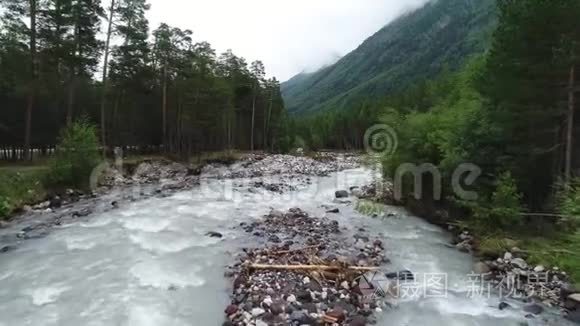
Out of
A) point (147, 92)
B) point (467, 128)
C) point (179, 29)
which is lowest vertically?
point (467, 128)

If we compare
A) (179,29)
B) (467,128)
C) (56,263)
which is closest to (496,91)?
(467,128)

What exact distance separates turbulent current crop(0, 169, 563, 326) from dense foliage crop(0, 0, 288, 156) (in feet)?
45.1

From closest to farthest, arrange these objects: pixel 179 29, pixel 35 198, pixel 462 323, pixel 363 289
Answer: pixel 462 323, pixel 363 289, pixel 35 198, pixel 179 29

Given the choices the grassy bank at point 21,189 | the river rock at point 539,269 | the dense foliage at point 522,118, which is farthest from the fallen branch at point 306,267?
the grassy bank at point 21,189

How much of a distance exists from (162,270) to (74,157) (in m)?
13.4

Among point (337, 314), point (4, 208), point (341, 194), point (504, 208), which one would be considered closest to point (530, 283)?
point (504, 208)

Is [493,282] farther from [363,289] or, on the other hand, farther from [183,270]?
[183,270]

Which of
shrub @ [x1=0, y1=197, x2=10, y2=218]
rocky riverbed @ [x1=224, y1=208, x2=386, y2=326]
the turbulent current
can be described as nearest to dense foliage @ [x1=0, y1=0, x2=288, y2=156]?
shrub @ [x1=0, y1=197, x2=10, y2=218]

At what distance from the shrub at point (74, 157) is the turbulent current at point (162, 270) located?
4.87m

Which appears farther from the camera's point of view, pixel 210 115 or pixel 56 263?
pixel 210 115

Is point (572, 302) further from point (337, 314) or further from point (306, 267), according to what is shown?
point (306, 267)

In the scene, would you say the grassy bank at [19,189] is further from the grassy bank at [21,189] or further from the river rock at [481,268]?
the river rock at [481,268]

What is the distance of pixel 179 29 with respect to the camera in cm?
3672

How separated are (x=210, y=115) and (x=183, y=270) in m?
32.3
